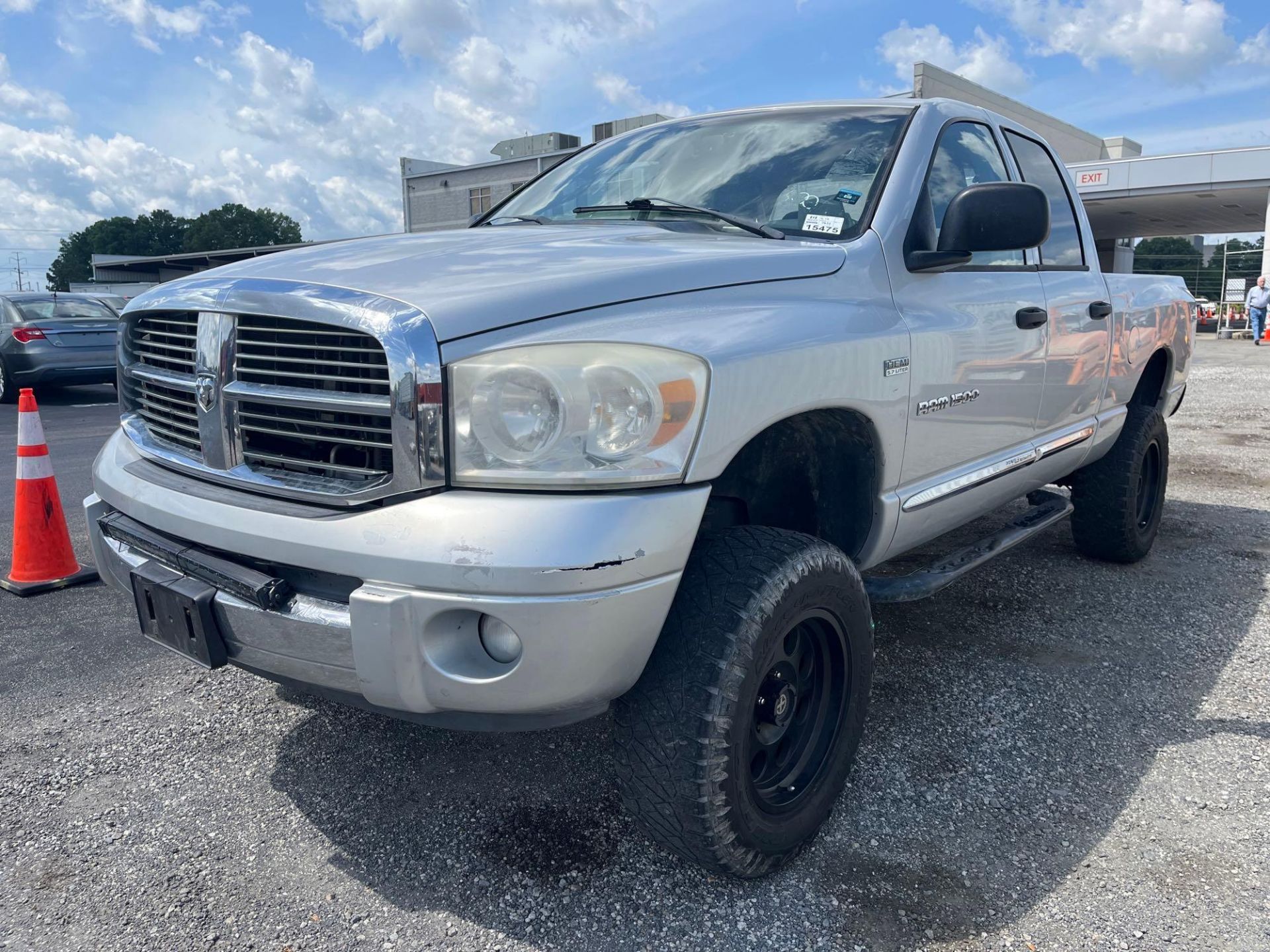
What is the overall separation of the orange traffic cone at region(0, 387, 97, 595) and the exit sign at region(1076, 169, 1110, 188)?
93.0 feet

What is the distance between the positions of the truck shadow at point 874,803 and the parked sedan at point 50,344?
9.65 meters

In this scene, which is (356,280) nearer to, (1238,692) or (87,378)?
(1238,692)

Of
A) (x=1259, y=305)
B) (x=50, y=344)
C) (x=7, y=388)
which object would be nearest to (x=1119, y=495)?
(x=50, y=344)

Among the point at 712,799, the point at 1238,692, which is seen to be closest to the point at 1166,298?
the point at 1238,692

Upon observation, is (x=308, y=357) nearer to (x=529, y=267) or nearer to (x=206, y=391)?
(x=206, y=391)

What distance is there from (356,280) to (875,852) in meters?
1.73

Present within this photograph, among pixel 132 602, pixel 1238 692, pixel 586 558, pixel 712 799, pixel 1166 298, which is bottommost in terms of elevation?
pixel 1238 692

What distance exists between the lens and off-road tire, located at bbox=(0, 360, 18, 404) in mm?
10883

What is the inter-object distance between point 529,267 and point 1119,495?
328 centimetres

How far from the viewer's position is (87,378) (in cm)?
1098

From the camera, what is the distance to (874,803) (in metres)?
2.45

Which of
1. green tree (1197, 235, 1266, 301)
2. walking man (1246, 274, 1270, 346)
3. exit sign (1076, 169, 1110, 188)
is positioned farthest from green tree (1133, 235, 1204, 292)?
walking man (1246, 274, 1270, 346)

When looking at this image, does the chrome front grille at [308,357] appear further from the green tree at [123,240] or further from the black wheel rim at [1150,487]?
the green tree at [123,240]

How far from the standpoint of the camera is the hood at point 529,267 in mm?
1827
